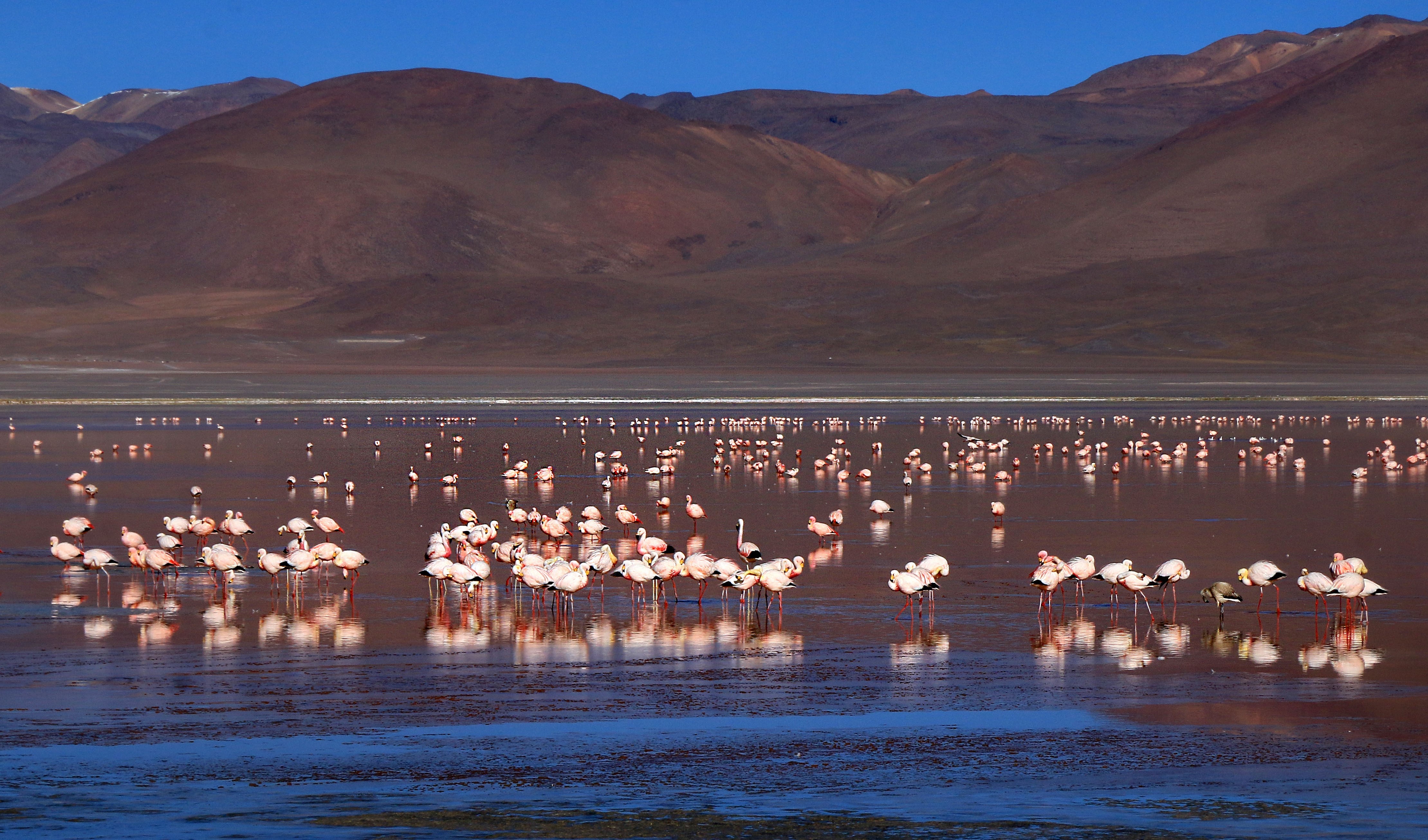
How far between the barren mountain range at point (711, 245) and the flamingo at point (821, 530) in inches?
2839

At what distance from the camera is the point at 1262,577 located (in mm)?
14320

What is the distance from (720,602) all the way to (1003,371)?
7029cm

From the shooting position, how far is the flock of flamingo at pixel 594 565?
14281 millimetres

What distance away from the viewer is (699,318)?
4582 inches

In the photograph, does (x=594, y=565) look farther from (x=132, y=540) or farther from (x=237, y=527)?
(x=237, y=527)

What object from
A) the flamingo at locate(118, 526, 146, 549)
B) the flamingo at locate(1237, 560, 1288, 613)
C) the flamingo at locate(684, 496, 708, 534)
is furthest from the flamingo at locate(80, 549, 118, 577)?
the flamingo at locate(1237, 560, 1288, 613)

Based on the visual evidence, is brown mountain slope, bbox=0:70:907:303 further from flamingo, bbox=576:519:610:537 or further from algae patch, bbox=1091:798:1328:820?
algae patch, bbox=1091:798:1328:820

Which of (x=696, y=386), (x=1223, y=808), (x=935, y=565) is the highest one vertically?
(x=696, y=386)

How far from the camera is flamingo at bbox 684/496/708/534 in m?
20.9

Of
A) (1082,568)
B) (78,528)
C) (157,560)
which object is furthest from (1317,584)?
(78,528)

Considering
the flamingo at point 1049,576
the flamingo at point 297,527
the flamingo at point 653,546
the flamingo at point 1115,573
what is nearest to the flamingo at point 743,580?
the flamingo at point 653,546

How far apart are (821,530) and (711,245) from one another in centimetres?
15555

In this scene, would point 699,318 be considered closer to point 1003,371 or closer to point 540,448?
point 1003,371

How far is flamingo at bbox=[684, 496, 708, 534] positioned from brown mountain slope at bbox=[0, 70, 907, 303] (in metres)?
132
